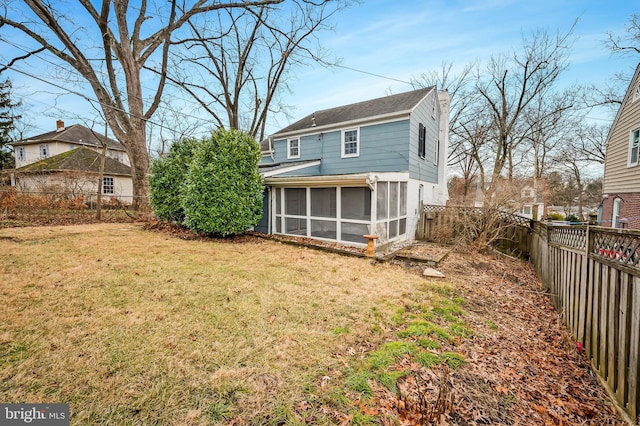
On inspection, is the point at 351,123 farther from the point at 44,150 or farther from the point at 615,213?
the point at 44,150

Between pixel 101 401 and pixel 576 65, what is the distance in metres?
23.9

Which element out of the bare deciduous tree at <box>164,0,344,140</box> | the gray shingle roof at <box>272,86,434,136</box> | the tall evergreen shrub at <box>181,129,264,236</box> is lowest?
the tall evergreen shrub at <box>181,129,264,236</box>

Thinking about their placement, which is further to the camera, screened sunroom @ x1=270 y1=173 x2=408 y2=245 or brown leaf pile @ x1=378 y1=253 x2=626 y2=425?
screened sunroom @ x1=270 y1=173 x2=408 y2=245

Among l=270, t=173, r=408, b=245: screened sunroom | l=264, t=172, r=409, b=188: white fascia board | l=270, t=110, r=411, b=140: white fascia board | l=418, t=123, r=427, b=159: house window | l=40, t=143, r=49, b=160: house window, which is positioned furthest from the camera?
l=40, t=143, r=49, b=160: house window

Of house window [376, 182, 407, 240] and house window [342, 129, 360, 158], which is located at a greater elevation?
house window [342, 129, 360, 158]

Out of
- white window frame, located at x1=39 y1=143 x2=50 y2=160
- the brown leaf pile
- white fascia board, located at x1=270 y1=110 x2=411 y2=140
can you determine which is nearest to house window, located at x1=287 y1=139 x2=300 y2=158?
white fascia board, located at x1=270 y1=110 x2=411 y2=140

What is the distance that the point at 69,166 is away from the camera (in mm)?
19469

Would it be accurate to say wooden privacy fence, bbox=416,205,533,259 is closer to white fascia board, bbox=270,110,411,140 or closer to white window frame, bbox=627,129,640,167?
white fascia board, bbox=270,110,411,140

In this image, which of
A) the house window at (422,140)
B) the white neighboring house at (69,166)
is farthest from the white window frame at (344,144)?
the white neighboring house at (69,166)

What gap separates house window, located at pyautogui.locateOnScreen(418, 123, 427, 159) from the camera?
436 inches

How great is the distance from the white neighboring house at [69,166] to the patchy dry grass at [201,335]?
10174mm

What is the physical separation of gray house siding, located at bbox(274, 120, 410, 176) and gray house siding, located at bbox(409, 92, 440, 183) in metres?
0.46

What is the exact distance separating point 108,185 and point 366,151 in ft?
73.8

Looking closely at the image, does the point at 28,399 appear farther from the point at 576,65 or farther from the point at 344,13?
the point at 576,65
